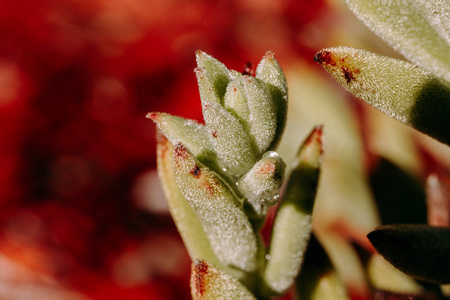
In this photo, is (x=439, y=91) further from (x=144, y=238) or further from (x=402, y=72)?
(x=144, y=238)

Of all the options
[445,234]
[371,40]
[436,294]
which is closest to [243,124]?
[445,234]

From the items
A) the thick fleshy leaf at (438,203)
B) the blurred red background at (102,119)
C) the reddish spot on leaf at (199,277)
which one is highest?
the blurred red background at (102,119)

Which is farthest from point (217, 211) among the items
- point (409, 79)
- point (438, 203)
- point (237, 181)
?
point (438, 203)

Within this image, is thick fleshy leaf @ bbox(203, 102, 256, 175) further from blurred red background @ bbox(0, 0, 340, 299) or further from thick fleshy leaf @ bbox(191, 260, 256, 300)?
blurred red background @ bbox(0, 0, 340, 299)

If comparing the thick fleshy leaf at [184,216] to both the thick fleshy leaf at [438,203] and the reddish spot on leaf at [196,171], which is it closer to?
the reddish spot on leaf at [196,171]

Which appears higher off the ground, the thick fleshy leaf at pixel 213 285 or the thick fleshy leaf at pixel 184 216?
the thick fleshy leaf at pixel 184 216

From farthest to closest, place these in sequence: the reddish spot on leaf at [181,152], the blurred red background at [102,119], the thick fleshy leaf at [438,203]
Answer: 1. the blurred red background at [102,119]
2. the thick fleshy leaf at [438,203]
3. the reddish spot on leaf at [181,152]

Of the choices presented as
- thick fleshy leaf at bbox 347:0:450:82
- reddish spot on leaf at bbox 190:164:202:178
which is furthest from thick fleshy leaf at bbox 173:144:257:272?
thick fleshy leaf at bbox 347:0:450:82

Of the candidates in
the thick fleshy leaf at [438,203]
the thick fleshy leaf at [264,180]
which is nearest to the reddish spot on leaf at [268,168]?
the thick fleshy leaf at [264,180]
